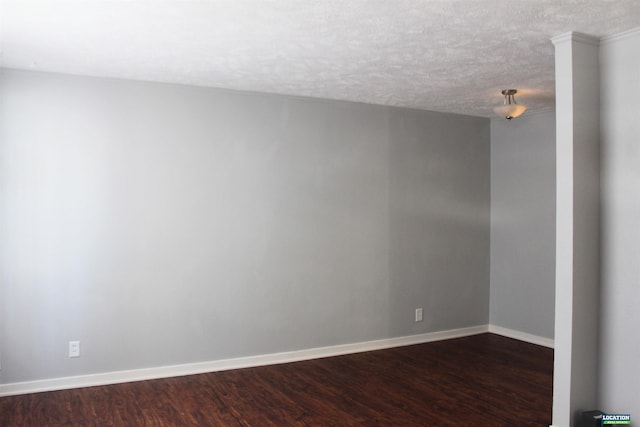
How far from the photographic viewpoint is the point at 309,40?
3.41 meters

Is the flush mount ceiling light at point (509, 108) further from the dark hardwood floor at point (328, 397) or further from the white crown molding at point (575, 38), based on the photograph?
the dark hardwood floor at point (328, 397)

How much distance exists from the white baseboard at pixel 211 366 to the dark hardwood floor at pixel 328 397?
0.30 ft

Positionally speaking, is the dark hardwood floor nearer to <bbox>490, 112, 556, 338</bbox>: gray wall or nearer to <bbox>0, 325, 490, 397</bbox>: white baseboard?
<bbox>0, 325, 490, 397</bbox>: white baseboard

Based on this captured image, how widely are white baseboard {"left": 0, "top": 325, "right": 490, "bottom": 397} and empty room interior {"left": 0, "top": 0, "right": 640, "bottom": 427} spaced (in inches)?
0.8

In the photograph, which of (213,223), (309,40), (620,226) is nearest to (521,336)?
(620,226)

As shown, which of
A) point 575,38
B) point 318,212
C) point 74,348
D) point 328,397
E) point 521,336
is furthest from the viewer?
point 521,336

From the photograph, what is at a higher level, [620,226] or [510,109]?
[510,109]

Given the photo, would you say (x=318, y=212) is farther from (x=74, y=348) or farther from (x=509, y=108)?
(x=74, y=348)

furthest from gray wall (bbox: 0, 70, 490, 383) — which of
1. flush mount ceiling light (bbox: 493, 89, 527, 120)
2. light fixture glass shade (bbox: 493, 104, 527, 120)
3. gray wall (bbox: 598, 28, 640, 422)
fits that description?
gray wall (bbox: 598, 28, 640, 422)

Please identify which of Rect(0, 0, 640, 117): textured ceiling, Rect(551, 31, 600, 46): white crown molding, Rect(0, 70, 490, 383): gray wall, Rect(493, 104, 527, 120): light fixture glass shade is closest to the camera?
Rect(0, 0, 640, 117): textured ceiling

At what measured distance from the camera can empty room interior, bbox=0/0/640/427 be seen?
11.0 ft

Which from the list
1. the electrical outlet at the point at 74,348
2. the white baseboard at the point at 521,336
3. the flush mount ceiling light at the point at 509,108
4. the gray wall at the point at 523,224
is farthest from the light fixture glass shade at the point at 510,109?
the electrical outlet at the point at 74,348

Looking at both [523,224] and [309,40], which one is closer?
[309,40]

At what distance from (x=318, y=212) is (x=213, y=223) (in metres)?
1.03
